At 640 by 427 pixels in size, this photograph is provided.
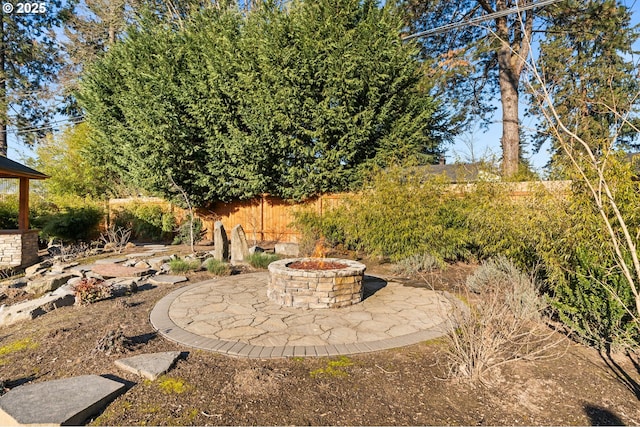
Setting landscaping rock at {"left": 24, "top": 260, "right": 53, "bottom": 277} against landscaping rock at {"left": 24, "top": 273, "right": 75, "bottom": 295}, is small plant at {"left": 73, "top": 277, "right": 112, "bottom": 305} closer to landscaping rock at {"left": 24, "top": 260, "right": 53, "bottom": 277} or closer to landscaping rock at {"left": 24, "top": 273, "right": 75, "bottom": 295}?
landscaping rock at {"left": 24, "top": 273, "right": 75, "bottom": 295}

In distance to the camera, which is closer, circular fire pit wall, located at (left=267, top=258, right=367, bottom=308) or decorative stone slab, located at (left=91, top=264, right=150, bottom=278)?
circular fire pit wall, located at (left=267, top=258, right=367, bottom=308)

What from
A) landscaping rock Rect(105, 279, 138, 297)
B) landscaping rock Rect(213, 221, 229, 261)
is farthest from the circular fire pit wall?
landscaping rock Rect(213, 221, 229, 261)

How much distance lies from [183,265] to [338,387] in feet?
18.0

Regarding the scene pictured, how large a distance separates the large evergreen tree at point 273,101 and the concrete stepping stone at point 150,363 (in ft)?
26.5

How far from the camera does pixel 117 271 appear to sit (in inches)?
283

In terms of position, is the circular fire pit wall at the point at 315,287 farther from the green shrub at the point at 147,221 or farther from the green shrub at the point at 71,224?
the green shrub at the point at 71,224

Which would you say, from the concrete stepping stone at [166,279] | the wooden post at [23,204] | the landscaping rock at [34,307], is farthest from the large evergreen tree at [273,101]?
the landscaping rock at [34,307]

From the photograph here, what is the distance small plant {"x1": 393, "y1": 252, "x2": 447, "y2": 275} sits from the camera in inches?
287

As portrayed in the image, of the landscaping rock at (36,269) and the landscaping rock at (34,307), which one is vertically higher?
the landscaping rock at (34,307)

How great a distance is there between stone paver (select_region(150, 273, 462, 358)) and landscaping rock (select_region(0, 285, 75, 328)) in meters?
1.54

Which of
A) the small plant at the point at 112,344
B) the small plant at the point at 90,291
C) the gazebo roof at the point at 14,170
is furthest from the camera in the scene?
the gazebo roof at the point at 14,170

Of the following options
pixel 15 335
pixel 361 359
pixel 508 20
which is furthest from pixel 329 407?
pixel 508 20

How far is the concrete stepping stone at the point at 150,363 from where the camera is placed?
295 centimetres

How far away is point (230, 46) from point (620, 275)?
36.8 feet
